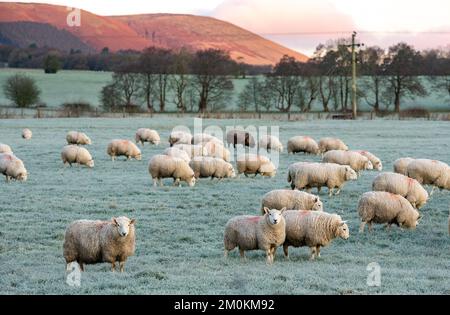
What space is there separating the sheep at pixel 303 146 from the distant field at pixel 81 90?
160 feet

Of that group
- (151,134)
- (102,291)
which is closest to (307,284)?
(102,291)

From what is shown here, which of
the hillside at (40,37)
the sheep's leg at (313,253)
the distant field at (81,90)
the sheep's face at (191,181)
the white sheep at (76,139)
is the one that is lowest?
the sheep's leg at (313,253)

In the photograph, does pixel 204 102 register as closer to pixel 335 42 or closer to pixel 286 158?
pixel 335 42

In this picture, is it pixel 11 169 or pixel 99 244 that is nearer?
pixel 99 244

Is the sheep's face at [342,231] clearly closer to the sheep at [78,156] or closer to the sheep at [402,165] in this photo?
the sheep at [402,165]

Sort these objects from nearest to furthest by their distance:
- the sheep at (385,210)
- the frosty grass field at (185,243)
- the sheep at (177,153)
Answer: the frosty grass field at (185,243), the sheep at (385,210), the sheep at (177,153)

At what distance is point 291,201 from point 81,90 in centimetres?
8074

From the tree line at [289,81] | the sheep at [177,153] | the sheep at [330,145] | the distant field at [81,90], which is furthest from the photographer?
the distant field at [81,90]

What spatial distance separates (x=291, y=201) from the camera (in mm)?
13992

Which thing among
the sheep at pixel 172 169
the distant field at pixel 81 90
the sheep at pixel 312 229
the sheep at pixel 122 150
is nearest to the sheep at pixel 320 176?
the sheep at pixel 172 169

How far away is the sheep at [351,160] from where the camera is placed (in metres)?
21.7

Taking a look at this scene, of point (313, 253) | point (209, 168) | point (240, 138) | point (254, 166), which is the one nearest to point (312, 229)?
point (313, 253)

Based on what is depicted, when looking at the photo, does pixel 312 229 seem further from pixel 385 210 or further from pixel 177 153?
pixel 177 153
